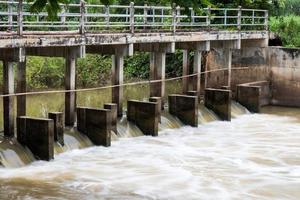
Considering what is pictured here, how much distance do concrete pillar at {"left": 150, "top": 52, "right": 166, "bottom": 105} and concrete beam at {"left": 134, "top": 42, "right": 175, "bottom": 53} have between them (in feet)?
0.61

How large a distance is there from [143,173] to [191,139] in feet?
14.8

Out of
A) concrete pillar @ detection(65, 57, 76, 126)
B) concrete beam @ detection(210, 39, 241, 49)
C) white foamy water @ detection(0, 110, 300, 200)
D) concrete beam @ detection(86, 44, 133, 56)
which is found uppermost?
concrete beam @ detection(210, 39, 241, 49)

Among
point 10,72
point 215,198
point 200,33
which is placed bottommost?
point 215,198

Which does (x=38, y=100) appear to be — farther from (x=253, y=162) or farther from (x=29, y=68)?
(x=253, y=162)

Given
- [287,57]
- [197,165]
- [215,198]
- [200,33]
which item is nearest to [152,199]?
[215,198]

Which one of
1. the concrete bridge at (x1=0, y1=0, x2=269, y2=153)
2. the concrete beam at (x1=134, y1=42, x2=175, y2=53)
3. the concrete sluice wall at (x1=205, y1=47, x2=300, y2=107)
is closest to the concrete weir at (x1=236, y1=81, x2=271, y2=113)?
the concrete bridge at (x1=0, y1=0, x2=269, y2=153)

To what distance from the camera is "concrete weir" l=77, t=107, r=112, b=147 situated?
14.7 metres

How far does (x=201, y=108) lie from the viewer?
20.6 m

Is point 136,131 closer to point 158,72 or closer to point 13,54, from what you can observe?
point 158,72

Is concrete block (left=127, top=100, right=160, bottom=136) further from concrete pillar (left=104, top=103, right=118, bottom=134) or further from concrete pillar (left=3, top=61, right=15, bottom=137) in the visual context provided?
concrete pillar (left=3, top=61, right=15, bottom=137)

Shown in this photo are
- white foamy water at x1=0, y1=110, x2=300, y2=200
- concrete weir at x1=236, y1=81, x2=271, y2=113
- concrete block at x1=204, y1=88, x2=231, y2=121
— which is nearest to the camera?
white foamy water at x1=0, y1=110, x2=300, y2=200

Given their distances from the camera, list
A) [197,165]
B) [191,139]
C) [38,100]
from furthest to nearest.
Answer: [38,100] < [191,139] < [197,165]

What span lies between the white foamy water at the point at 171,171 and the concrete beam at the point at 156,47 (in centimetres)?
264

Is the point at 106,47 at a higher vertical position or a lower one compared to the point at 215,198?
higher
